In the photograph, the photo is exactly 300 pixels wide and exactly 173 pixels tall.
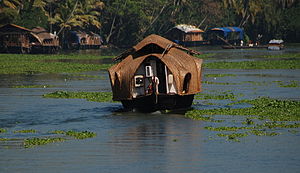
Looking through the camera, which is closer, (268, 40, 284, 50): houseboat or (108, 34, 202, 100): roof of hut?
(108, 34, 202, 100): roof of hut

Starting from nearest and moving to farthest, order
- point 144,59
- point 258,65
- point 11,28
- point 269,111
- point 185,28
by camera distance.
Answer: point 269,111 → point 144,59 → point 258,65 → point 11,28 → point 185,28

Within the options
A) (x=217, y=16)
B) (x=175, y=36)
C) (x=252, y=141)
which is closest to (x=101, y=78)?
(x=252, y=141)

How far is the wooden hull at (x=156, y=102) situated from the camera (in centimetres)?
3628

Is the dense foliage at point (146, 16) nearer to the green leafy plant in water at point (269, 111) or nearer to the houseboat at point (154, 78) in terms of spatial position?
the houseboat at point (154, 78)

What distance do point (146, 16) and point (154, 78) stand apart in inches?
3940

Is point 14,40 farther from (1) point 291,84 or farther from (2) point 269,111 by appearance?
(2) point 269,111

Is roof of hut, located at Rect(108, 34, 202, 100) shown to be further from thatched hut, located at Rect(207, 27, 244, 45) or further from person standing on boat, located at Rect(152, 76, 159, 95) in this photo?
thatched hut, located at Rect(207, 27, 244, 45)

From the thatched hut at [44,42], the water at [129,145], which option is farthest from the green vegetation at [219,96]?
the thatched hut at [44,42]

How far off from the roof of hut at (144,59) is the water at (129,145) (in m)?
1.45

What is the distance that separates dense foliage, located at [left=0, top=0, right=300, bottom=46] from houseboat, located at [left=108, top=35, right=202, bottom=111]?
7412 cm

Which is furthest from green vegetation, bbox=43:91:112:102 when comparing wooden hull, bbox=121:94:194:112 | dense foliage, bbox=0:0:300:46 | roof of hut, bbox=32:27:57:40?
roof of hut, bbox=32:27:57:40

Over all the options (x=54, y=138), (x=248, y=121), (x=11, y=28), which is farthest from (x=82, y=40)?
(x=54, y=138)

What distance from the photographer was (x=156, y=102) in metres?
36.2

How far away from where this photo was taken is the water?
2361 cm
